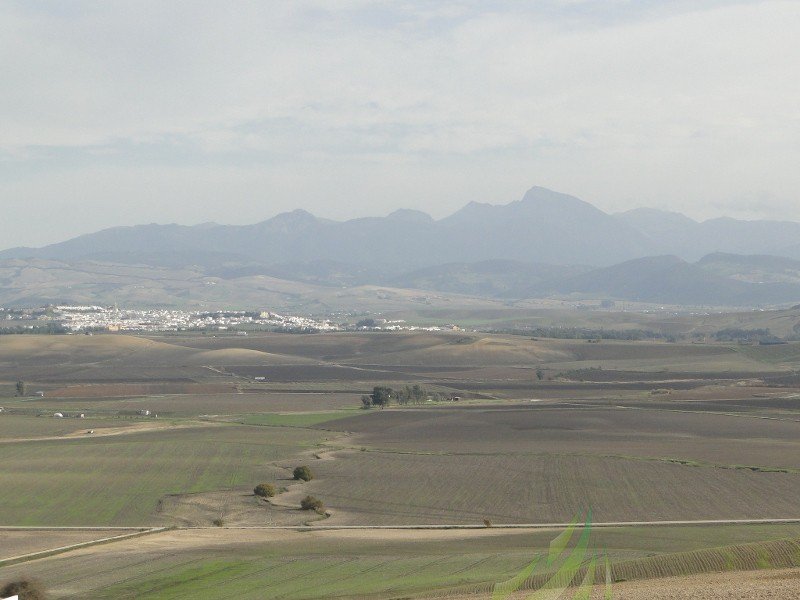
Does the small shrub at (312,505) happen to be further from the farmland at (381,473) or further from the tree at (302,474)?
the tree at (302,474)

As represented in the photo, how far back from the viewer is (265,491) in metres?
55.2

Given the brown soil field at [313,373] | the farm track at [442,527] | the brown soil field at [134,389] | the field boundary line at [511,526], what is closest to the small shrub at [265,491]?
the field boundary line at [511,526]

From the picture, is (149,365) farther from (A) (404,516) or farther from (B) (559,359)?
(A) (404,516)

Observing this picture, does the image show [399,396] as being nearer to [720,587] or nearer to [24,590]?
[24,590]

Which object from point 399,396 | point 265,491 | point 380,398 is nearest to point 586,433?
point 380,398

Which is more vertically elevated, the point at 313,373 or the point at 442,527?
the point at 313,373

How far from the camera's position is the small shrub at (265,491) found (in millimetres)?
55219

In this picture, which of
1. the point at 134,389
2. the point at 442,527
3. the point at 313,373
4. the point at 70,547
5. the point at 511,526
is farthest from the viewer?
the point at 313,373

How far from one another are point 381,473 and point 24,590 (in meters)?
31.8

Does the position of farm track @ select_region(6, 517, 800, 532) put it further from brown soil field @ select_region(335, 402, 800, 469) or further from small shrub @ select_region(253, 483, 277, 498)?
brown soil field @ select_region(335, 402, 800, 469)

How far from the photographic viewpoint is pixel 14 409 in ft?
335

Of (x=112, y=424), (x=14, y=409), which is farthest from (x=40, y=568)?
(x=14, y=409)

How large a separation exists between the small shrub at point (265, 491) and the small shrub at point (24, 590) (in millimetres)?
23342

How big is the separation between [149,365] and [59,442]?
7798cm
